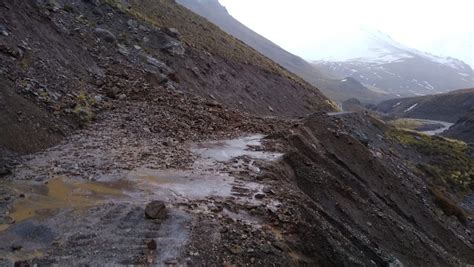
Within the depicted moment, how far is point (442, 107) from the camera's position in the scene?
12700cm

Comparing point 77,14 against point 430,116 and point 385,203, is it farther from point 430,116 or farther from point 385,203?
point 430,116

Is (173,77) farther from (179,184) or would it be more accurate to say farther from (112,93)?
(179,184)

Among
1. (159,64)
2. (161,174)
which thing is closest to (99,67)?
(159,64)

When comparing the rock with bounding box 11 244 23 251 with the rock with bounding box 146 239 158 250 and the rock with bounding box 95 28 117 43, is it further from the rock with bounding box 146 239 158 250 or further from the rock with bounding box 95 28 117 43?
the rock with bounding box 95 28 117 43

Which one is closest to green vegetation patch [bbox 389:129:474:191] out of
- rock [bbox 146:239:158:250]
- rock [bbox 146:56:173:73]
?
rock [bbox 146:56:173:73]

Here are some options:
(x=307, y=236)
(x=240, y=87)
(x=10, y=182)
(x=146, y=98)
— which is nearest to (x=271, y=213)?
(x=307, y=236)

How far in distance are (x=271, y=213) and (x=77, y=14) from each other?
23146 millimetres

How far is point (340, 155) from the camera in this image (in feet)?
80.2

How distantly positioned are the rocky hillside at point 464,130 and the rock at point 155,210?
75.9 metres

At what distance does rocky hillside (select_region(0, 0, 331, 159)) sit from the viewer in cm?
1733

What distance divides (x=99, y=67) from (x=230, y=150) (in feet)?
34.3

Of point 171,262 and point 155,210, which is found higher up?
point 171,262

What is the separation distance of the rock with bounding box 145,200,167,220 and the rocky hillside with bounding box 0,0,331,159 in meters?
6.26

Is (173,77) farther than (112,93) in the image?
Yes
